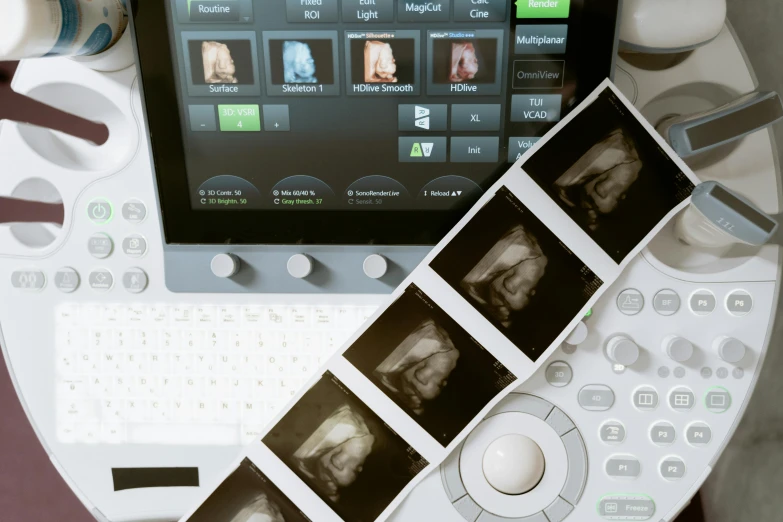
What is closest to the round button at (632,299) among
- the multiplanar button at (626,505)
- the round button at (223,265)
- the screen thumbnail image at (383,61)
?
the multiplanar button at (626,505)

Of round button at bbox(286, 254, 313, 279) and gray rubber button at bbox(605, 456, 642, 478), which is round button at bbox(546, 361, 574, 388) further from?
round button at bbox(286, 254, 313, 279)

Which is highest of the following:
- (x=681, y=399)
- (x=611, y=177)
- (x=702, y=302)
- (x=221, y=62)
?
(x=221, y=62)

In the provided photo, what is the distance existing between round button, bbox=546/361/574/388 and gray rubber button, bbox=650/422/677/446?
114 millimetres

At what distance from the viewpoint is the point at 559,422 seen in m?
0.63

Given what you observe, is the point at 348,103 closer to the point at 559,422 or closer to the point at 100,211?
the point at 100,211

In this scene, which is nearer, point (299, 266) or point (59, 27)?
point (59, 27)

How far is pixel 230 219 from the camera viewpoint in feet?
2.02

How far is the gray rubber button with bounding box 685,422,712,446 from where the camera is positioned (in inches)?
24.6

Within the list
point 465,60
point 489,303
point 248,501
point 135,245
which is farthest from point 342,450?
point 465,60

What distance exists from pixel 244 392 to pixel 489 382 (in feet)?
0.93

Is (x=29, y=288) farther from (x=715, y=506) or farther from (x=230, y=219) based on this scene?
(x=715, y=506)

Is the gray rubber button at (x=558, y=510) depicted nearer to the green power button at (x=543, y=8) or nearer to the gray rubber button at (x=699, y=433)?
the gray rubber button at (x=699, y=433)

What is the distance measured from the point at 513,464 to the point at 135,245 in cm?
49

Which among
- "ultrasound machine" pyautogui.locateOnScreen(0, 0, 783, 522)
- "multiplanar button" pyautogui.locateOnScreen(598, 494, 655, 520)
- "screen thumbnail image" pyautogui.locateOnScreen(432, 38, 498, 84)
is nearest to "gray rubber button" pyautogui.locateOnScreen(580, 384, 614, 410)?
"ultrasound machine" pyautogui.locateOnScreen(0, 0, 783, 522)
